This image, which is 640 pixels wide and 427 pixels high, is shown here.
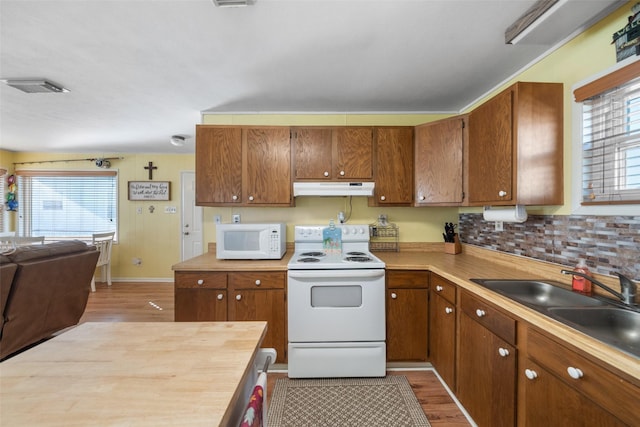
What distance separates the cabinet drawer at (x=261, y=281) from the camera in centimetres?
218

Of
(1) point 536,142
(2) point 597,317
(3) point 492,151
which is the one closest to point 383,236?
(3) point 492,151

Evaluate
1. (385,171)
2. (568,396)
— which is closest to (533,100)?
(385,171)

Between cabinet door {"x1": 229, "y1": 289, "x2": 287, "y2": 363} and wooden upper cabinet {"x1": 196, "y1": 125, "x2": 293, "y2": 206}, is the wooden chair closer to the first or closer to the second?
wooden upper cabinet {"x1": 196, "y1": 125, "x2": 293, "y2": 206}

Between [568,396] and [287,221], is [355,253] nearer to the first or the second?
[287,221]

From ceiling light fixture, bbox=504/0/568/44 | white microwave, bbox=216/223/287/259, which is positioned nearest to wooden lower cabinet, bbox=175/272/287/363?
white microwave, bbox=216/223/287/259

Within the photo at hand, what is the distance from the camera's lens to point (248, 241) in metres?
2.40

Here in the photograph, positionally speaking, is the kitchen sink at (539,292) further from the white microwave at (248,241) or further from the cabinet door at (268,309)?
the white microwave at (248,241)

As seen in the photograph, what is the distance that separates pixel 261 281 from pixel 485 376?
1591 millimetres

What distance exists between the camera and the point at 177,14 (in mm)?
1476

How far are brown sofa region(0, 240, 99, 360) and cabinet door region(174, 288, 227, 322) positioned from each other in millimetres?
1446

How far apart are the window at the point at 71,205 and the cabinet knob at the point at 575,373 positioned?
6325mm

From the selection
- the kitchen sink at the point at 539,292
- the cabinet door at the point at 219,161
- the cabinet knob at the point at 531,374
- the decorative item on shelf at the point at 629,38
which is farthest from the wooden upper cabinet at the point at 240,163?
the decorative item on shelf at the point at 629,38

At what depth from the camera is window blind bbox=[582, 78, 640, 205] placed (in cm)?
131

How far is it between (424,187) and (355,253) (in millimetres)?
892
